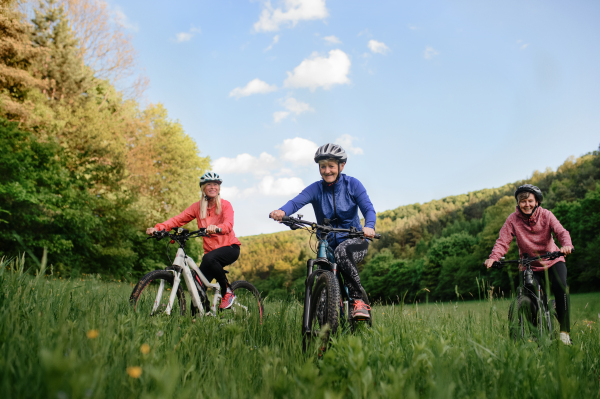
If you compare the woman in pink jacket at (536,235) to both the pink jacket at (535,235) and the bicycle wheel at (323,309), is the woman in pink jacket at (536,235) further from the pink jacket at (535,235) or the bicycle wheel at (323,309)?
the bicycle wheel at (323,309)

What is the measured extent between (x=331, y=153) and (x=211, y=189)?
2.19 metres

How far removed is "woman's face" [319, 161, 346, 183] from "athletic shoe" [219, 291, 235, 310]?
2254 mm

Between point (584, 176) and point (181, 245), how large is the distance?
4777 centimetres

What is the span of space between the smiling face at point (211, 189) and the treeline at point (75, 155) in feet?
42.9

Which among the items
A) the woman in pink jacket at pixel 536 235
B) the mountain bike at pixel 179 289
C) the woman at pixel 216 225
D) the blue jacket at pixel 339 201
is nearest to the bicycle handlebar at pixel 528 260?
the woman in pink jacket at pixel 536 235

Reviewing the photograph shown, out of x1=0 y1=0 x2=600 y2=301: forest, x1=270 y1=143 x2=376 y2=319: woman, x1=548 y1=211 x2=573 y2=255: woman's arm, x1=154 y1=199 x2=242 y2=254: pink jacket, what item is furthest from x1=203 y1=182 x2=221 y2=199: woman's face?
x1=0 y1=0 x2=600 y2=301: forest

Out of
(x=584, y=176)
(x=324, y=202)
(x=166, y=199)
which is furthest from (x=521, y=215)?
(x=584, y=176)

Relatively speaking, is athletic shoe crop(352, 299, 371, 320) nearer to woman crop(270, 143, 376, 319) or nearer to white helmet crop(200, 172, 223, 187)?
woman crop(270, 143, 376, 319)

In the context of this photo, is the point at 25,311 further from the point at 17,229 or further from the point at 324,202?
the point at 17,229

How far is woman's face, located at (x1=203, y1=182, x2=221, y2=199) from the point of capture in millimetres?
5551

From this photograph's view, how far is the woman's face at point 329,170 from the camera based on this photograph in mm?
4172

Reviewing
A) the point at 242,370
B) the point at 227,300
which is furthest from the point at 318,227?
the point at 227,300

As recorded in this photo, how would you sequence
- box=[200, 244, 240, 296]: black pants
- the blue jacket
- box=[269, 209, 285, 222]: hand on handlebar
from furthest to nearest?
box=[200, 244, 240, 296]: black pants < the blue jacket < box=[269, 209, 285, 222]: hand on handlebar

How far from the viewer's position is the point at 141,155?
25891 millimetres
